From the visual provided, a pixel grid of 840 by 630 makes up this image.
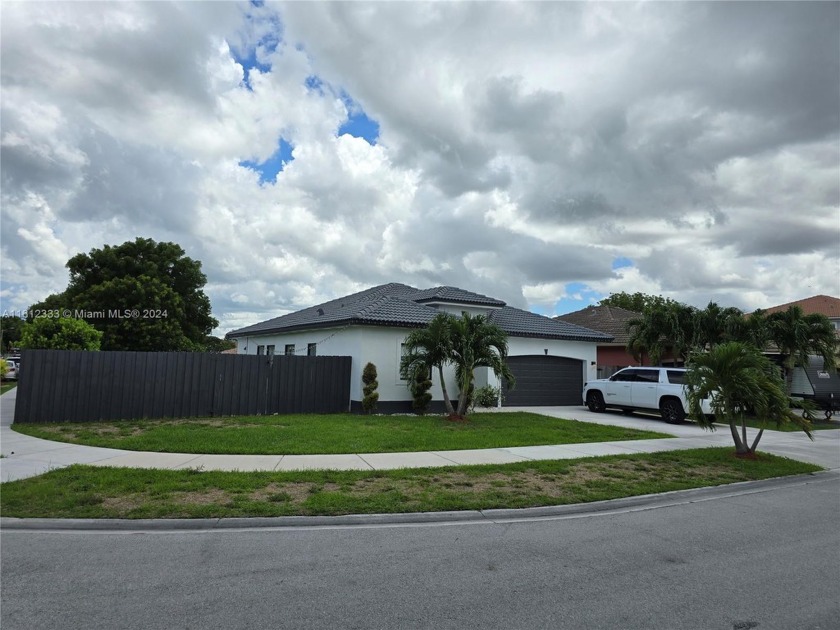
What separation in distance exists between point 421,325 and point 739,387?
10178 millimetres

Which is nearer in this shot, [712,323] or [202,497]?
[202,497]

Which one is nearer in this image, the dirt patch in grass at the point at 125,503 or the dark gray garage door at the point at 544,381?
the dirt patch in grass at the point at 125,503

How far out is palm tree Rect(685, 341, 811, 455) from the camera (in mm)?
10875

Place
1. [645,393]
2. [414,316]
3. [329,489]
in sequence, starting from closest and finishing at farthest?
[329,489], [645,393], [414,316]

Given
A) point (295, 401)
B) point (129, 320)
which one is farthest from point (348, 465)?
point (129, 320)

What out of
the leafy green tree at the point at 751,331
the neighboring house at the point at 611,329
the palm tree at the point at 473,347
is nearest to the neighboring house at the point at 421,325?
the palm tree at the point at 473,347

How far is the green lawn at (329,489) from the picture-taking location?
6.45 meters

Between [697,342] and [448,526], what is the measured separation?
1981 cm

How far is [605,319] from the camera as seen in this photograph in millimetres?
38312

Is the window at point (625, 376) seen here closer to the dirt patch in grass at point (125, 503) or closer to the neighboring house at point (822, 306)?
the dirt patch in grass at point (125, 503)

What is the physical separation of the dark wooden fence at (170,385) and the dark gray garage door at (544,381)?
7.39m

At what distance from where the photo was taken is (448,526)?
631cm

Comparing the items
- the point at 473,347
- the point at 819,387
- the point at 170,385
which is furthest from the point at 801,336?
the point at 170,385

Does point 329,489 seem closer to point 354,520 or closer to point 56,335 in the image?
point 354,520
